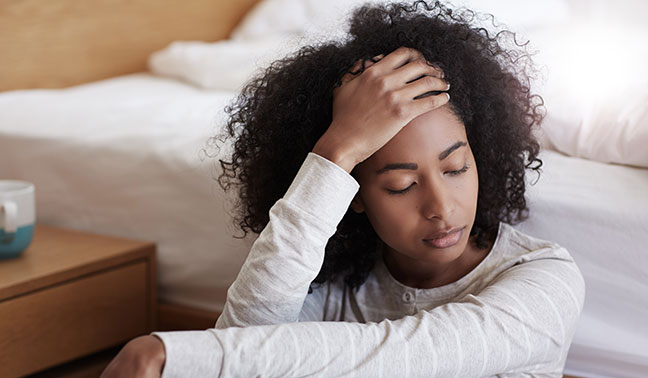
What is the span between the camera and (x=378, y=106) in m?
0.82

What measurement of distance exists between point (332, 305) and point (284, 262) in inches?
8.5

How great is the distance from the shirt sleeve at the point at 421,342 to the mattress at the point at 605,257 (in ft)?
0.46

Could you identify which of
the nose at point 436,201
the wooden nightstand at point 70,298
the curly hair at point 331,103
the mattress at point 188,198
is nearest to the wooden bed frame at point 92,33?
the mattress at point 188,198

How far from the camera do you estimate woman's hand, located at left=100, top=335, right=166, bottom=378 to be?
27.3 inches

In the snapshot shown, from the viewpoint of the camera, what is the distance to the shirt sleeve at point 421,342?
Result: 72 cm

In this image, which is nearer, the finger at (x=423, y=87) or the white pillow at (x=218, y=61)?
the finger at (x=423, y=87)

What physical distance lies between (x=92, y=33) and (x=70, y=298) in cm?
91

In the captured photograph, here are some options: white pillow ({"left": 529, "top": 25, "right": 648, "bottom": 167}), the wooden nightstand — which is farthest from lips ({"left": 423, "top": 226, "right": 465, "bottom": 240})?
the wooden nightstand

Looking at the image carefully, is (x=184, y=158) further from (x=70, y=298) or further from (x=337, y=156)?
(x=337, y=156)

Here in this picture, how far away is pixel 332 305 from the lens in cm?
100

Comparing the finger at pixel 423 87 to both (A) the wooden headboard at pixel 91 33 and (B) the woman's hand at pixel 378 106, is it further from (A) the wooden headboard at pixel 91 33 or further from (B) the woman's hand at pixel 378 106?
(A) the wooden headboard at pixel 91 33

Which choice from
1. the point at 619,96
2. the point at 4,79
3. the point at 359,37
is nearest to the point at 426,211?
the point at 359,37

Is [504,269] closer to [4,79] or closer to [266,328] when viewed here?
[266,328]

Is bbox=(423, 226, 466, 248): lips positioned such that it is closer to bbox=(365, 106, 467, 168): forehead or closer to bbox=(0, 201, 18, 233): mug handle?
bbox=(365, 106, 467, 168): forehead
